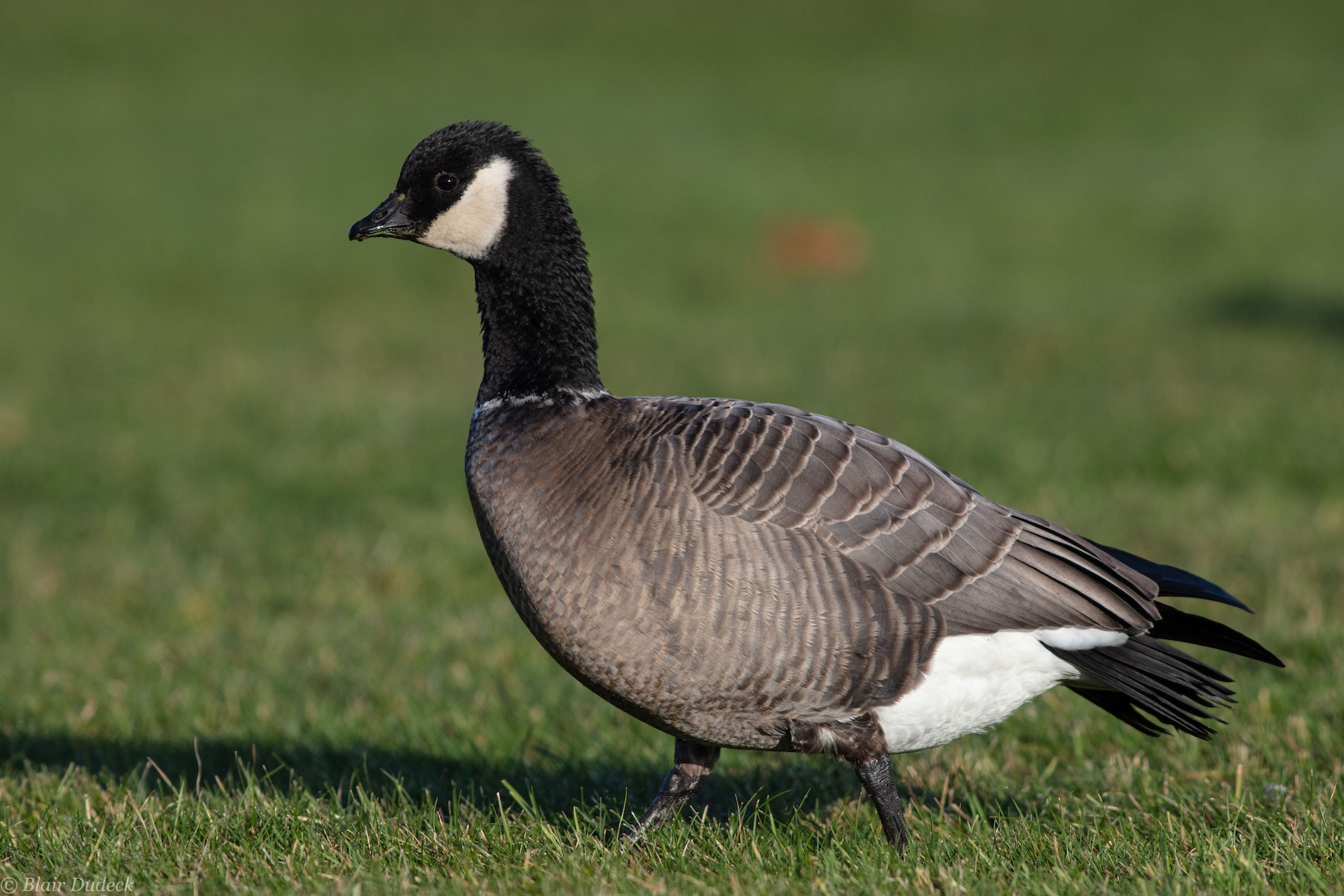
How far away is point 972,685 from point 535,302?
6.41ft

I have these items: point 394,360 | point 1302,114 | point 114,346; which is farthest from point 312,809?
point 1302,114

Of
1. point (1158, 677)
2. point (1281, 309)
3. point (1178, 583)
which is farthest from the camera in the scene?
point (1281, 309)

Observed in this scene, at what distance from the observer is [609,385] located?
1292cm

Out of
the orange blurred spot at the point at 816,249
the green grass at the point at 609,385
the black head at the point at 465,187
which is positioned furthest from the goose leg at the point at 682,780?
the orange blurred spot at the point at 816,249

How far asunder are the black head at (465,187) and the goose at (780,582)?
2 cm

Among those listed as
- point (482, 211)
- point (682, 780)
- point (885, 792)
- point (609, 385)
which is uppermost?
point (482, 211)

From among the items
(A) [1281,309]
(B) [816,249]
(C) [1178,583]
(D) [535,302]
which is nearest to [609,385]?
(B) [816,249]

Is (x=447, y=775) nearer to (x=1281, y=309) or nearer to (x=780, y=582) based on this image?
(x=780, y=582)

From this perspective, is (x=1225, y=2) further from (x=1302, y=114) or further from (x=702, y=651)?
(x=702, y=651)

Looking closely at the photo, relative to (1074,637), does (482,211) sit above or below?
above

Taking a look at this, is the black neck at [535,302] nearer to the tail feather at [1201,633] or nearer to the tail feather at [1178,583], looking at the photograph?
the tail feather at [1178,583]

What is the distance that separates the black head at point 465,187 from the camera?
473cm

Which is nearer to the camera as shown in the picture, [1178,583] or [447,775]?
[1178,583]

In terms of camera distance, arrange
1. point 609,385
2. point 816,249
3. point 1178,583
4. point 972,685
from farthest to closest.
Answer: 1. point 816,249
2. point 609,385
3. point 1178,583
4. point 972,685
